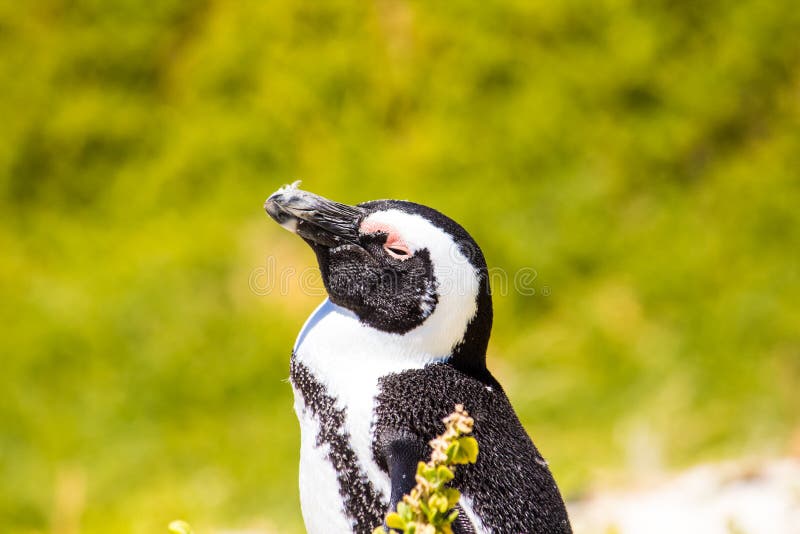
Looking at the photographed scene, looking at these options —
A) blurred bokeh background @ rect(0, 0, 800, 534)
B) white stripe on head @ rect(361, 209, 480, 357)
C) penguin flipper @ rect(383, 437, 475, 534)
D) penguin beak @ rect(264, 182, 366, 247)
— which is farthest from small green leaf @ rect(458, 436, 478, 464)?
blurred bokeh background @ rect(0, 0, 800, 534)

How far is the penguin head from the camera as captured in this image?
1346 mm

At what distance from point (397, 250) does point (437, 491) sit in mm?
434

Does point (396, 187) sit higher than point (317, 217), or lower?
higher

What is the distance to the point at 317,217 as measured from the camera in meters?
1.39

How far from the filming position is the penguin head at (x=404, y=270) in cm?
135

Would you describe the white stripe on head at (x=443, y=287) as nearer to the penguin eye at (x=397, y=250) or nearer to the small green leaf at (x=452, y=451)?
the penguin eye at (x=397, y=250)

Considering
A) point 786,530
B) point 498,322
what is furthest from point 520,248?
point 786,530

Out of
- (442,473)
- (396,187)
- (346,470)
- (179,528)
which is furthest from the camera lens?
(396,187)

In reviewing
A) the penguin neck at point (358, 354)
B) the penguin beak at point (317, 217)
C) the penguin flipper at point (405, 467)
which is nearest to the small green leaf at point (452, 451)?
the penguin flipper at point (405, 467)

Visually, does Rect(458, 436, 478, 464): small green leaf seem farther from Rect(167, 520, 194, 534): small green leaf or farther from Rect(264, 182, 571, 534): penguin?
Rect(167, 520, 194, 534): small green leaf

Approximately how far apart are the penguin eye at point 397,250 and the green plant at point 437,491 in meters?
0.37

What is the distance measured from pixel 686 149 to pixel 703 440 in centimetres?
116

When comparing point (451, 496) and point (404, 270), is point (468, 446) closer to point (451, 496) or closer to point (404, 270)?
point (451, 496)

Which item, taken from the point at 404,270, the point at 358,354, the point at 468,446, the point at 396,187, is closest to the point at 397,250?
the point at 404,270
